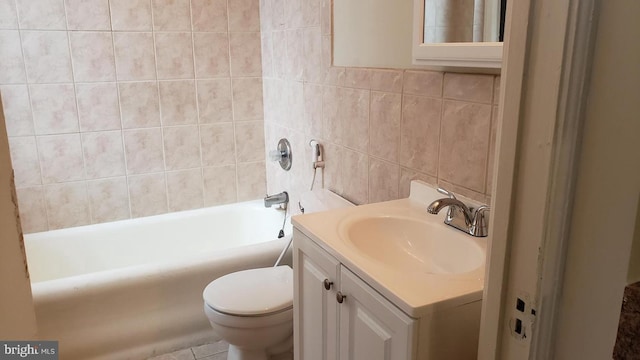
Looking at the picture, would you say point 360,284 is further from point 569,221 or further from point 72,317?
point 72,317

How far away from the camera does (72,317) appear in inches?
85.7

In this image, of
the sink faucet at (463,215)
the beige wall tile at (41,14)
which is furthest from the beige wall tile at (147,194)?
the sink faucet at (463,215)

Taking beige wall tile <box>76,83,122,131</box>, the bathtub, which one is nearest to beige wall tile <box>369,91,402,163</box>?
the bathtub

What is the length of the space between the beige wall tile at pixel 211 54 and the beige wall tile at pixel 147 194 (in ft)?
2.19

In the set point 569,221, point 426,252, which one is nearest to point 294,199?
point 426,252

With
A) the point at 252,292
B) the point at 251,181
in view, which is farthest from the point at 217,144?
the point at 252,292

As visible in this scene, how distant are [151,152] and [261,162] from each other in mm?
689

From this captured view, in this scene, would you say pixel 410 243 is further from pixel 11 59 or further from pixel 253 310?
pixel 11 59

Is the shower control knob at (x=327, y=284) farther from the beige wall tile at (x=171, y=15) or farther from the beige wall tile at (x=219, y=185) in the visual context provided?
the beige wall tile at (x=171, y=15)

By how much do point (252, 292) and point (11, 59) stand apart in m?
1.72

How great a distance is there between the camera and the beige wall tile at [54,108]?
265cm

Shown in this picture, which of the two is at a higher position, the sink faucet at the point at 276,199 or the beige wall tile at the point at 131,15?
the beige wall tile at the point at 131,15

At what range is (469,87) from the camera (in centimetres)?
150

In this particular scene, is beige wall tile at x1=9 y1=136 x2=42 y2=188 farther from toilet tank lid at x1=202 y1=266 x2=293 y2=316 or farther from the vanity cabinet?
the vanity cabinet
